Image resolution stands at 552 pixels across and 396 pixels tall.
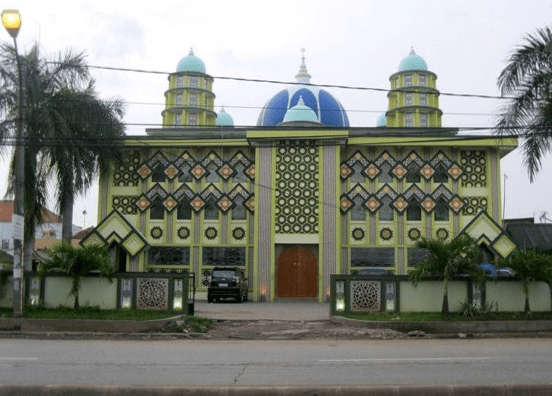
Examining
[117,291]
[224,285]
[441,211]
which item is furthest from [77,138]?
[441,211]

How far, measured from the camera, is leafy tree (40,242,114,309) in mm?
19688

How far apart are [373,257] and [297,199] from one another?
500 cm

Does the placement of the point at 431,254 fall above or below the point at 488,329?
above

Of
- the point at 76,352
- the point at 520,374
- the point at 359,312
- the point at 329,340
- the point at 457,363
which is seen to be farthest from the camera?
the point at 359,312

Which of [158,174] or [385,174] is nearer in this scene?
[385,174]

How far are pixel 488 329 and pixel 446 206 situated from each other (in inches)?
699

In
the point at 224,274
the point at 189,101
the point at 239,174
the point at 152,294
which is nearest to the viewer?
the point at 152,294

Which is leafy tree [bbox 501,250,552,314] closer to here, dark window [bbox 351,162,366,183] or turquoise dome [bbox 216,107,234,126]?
dark window [bbox 351,162,366,183]

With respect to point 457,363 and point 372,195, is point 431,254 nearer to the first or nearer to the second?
point 457,363

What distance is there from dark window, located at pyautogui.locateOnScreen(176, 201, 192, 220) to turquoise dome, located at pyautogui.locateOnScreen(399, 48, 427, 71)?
2100cm

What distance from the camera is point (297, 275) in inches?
1340

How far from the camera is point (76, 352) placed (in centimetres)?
1327

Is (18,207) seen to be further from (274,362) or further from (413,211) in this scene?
(413,211)

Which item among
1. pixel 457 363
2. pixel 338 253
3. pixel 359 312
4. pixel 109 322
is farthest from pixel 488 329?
pixel 338 253
